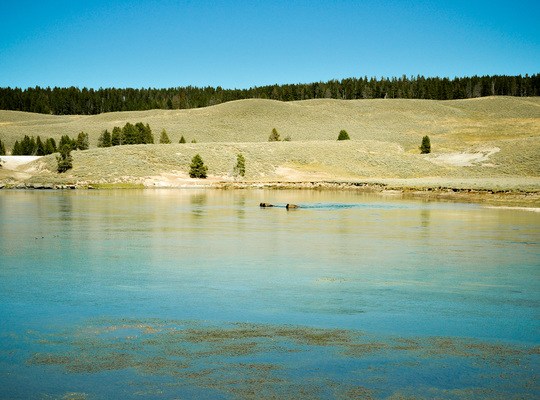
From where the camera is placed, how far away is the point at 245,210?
3888 centimetres

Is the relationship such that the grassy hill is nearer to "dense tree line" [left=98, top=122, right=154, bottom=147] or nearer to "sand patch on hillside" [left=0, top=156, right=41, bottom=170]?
"sand patch on hillside" [left=0, top=156, right=41, bottom=170]

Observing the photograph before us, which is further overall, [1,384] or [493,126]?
[493,126]

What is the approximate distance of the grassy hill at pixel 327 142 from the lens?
83.6 m

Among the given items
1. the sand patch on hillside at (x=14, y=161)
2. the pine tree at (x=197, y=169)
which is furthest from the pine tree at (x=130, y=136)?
the pine tree at (x=197, y=169)

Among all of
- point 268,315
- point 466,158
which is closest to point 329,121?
point 466,158

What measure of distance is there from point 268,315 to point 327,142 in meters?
96.8

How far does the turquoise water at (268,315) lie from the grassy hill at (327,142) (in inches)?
1674

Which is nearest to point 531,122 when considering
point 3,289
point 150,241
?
point 150,241

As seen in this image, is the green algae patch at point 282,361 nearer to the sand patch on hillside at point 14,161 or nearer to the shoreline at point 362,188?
the shoreline at point 362,188

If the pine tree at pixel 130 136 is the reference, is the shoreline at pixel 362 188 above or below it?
below

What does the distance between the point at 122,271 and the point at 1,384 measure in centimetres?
864

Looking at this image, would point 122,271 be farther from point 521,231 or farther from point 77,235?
point 521,231

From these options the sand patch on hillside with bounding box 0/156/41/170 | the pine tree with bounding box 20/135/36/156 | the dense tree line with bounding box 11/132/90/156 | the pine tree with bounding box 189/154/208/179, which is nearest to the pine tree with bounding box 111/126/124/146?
the dense tree line with bounding box 11/132/90/156

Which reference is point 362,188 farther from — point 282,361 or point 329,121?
point 329,121
